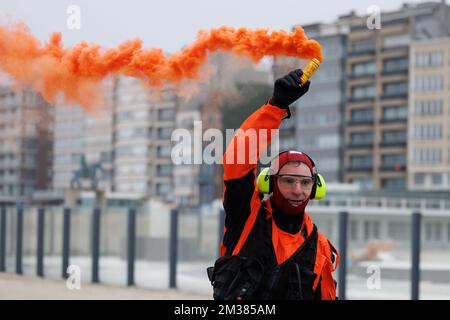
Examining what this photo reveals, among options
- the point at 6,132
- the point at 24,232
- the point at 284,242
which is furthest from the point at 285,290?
the point at 24,232

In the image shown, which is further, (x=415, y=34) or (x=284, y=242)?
(x=415, y=34)

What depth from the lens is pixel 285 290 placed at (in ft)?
15.0

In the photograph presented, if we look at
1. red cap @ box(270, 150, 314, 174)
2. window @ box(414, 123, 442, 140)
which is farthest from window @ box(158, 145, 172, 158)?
red cap @ box(270, 150, 314, 174)

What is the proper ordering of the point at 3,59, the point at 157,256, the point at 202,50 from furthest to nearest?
the point at 157,256, the point at 3,59, the point at 202,50

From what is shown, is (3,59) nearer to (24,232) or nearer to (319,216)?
(319,216)

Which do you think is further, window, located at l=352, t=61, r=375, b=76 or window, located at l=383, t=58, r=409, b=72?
window, located at l=352, t=61, r=375, b=76

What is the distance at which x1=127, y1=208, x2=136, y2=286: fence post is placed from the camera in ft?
54.9

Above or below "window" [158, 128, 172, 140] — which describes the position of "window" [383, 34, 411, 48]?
above

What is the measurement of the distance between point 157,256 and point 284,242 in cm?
1375

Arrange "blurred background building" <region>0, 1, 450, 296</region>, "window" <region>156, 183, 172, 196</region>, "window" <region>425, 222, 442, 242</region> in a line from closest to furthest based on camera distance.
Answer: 1. "window" <region>425, 222, 442, 242</region>
2. "blurred background building" <region>0, 1, 450, 296</region>
3. "window" <region>156, 183, 172, 196</region>

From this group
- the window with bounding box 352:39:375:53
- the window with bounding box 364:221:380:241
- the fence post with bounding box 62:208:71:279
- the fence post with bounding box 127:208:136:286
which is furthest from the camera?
the window with bounding box 352:39:375:53

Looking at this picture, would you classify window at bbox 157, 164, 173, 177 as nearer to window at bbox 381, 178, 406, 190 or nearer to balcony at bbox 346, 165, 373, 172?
balcony at bbox 346, 165, 373, 172
